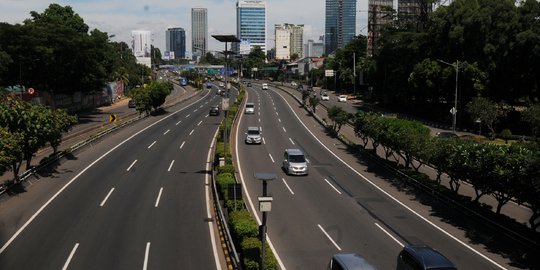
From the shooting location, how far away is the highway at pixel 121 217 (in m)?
19.3

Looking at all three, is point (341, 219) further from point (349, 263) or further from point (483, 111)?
point (483, 111)

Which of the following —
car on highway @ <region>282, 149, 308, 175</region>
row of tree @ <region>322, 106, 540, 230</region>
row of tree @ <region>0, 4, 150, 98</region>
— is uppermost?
row of tree @ <region>0, 4, 150, 98</region>

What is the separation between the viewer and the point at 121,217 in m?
24.9

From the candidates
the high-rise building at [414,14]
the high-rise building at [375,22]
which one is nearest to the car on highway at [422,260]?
the high-rise building at [414,14]

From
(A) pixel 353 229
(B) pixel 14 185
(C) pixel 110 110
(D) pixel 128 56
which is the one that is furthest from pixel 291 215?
Answer: (D) pixel 128 56

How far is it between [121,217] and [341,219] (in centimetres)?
1080

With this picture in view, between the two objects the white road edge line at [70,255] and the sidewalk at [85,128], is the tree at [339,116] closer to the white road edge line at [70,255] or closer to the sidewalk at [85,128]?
the sidewalk at [85,128]

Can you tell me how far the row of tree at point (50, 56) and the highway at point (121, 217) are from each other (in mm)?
27330

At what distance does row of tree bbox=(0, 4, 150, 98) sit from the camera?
213 ft

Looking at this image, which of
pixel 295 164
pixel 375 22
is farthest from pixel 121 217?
pixel 375 22

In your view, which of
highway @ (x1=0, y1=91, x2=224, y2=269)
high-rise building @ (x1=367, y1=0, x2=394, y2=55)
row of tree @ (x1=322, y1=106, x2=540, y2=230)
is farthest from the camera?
high-rise building @ (x1=367, y1=0, x2=394, y2=55)

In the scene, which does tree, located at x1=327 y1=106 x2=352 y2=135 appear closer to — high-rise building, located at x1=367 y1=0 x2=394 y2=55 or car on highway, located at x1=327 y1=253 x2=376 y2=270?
car on highway, located at x1=327 y1=253 x2=376 y2=270

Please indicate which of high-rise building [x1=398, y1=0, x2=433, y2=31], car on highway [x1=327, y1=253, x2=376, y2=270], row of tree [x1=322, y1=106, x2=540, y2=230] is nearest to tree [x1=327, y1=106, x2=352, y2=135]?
row of tree [x1=322, y1=106, x2=540, y2=230]

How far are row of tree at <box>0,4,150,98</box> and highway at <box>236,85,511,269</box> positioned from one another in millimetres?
35556
